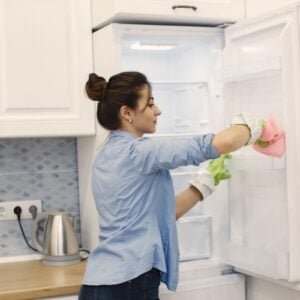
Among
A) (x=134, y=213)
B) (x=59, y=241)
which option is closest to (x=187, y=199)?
(x=134, y=213)

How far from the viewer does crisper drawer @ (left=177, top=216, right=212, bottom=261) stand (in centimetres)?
221

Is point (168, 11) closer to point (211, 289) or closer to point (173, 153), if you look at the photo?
point (173, 153)

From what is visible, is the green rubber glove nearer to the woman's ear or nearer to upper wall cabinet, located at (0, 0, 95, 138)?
the woman's ear

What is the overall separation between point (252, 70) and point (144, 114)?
0.36m

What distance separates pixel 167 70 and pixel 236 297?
0.92 metres

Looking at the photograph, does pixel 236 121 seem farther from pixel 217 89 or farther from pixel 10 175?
pixel 10 175

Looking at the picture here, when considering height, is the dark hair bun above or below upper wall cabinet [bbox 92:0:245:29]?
below

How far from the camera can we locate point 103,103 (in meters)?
1.80

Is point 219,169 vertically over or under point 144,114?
under

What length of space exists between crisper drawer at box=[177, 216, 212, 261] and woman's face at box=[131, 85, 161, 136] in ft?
1.75

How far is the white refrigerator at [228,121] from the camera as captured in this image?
5.60 ft

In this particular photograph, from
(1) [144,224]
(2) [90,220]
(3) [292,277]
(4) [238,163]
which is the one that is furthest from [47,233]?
(3) [292,277]

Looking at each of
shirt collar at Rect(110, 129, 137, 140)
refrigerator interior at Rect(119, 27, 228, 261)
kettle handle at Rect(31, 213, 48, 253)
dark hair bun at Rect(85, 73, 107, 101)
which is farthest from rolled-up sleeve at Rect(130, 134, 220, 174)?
kettle handle at Rect(31, 213, 48, 253)

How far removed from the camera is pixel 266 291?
6.72 ft
